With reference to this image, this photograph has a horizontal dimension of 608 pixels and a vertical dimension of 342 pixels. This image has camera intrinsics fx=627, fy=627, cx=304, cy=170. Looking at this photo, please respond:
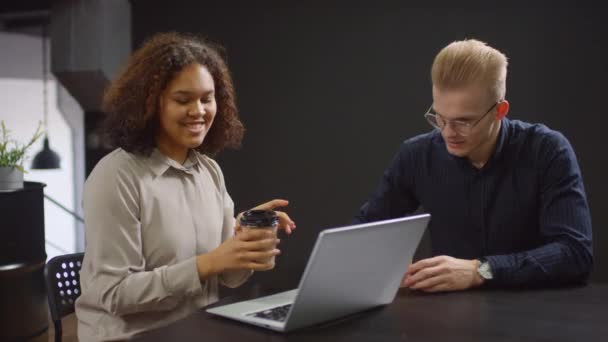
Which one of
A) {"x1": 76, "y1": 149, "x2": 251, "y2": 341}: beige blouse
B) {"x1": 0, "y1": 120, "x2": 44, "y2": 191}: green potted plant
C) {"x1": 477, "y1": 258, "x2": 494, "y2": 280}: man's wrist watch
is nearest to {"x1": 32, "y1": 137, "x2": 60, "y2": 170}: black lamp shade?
{"x1": 0, "y1": 120, "x2": 44, "y2": 191}: green potted plant

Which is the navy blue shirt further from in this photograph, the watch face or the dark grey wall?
the dark grey wall

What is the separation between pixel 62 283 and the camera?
180 centimetres

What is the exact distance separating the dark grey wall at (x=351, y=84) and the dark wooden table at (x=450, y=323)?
6.83 ft

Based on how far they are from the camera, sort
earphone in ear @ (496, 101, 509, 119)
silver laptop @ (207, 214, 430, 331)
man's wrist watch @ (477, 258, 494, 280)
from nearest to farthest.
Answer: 1. silver laptop @ (207, 214, 430, 331)
2. man's wrist watch @ (477, 258, 494, 280)
3. earphone in ear @ (496, 101, 509, 119)

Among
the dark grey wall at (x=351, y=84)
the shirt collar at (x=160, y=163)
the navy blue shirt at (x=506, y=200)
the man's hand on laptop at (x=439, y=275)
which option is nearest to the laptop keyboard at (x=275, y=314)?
the man's hand on laptop at (x=439, y=275)


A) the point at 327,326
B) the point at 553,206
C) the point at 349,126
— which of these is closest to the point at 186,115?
the point at 327,326

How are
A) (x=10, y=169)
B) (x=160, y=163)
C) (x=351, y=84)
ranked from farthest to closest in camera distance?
1. (x=351, y=84)
2. (x=10, y=169)
3. (x=160, y=163)

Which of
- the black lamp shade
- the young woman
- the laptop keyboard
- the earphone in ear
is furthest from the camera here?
the black lamp shade

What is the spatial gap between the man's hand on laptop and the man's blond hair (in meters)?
0.55

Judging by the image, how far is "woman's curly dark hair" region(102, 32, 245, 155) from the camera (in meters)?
1.62

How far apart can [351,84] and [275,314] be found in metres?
2.76

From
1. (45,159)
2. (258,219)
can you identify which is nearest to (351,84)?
(258,219)

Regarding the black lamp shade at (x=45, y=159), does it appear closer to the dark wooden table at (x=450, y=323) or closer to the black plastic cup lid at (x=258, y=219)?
the dark wooden table at (x=450, y=323)

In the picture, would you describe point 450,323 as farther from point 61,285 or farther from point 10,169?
point 10,169
